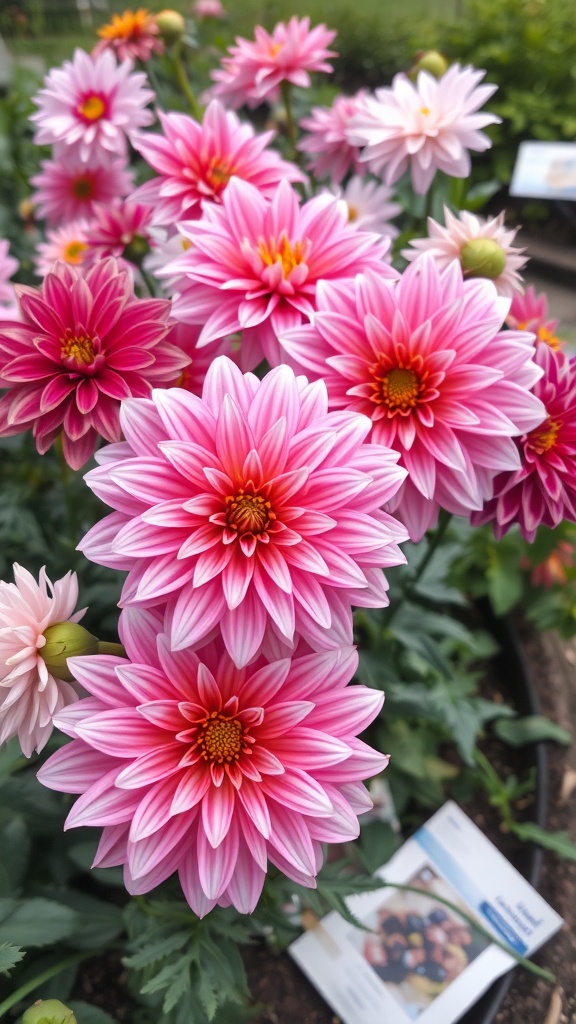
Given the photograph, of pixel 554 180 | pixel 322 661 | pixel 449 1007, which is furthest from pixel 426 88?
pixel 449 1007

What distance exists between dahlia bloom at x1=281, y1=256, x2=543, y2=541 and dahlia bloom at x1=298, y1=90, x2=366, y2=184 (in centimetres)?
54

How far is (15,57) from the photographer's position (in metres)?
2.16

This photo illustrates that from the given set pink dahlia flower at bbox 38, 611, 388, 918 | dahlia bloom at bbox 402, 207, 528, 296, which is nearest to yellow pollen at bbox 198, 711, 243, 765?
pink dahlia flower at bbox 38, 611, 388, 918

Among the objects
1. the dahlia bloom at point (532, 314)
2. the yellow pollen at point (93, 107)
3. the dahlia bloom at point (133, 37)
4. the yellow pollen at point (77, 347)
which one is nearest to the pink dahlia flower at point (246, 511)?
the yellow pollen at point (77, 347)

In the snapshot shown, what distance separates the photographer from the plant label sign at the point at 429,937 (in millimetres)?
915

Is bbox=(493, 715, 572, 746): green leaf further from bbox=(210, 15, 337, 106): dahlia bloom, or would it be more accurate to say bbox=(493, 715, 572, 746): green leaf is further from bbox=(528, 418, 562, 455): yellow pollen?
bbox=(210, 15, 337, 106): dahlia bloom

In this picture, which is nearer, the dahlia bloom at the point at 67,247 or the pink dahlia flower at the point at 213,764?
the pink dahlia flower at the point at 213,764

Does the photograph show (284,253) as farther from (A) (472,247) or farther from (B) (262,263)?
(A) (472,247)

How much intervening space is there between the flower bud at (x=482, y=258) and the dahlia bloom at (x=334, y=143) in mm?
422

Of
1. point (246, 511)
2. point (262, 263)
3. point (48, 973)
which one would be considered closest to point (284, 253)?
point (262, 263)

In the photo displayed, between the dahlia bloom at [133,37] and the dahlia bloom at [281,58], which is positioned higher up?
the dahlia bloom at [133,37]

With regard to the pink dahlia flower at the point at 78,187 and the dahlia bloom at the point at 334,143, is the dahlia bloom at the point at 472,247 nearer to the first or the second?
the dahlia bloom at the point at 334,143

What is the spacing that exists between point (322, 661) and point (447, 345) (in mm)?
289

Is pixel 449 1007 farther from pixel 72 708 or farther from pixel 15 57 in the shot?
pixel 15 57
